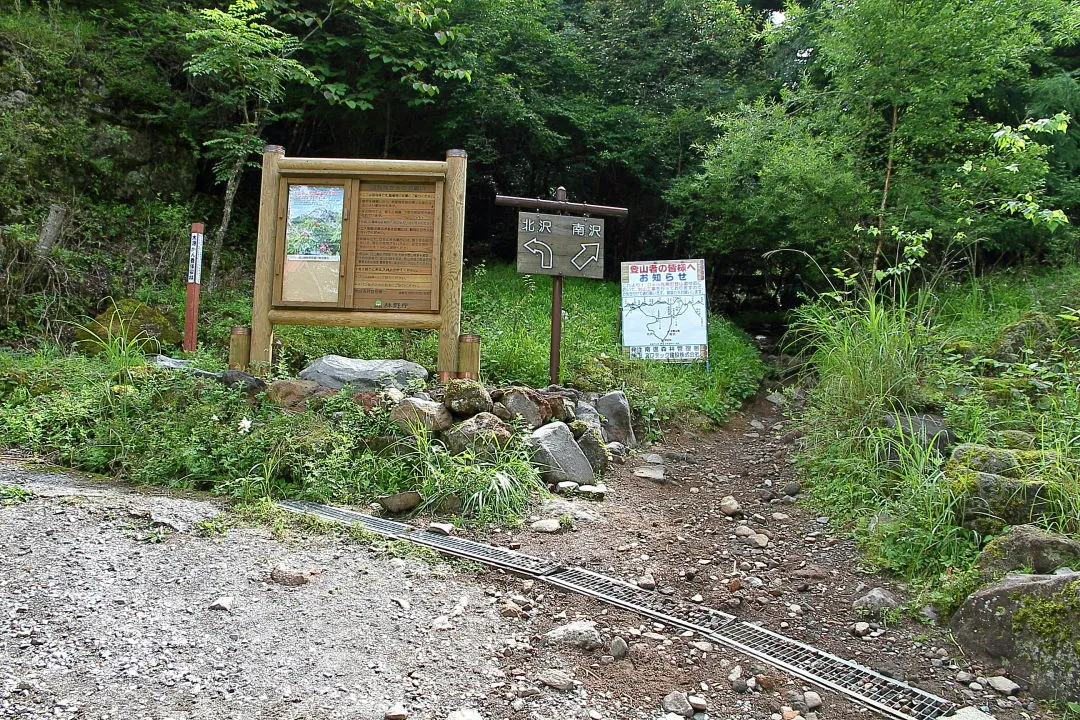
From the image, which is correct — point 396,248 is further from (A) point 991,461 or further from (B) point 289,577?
(A) point 991,461

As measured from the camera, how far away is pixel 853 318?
212 inches

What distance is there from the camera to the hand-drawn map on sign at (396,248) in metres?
5.62

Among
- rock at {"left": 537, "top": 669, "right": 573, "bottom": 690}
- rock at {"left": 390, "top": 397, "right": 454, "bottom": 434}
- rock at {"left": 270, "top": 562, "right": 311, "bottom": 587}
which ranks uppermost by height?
rock at {"left": 390, "top": 397, "right": 454, "bottom": 434}

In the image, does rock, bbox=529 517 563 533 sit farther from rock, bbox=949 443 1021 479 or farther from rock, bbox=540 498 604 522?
rock, bbox=949 443 1021 479

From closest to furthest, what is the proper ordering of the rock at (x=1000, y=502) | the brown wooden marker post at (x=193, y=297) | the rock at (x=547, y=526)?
the rock at (x=1000, y=502), the rock at (x=547, y=526), the brown wooden marker post at (x=193, y=297)

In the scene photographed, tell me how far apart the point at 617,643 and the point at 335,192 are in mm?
4261

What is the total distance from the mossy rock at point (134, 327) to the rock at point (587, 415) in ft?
14.5

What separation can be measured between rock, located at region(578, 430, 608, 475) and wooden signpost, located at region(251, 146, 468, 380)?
3.83 ft

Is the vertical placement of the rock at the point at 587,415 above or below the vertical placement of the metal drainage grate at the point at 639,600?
above

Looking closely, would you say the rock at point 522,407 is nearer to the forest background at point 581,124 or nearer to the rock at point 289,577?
the rock at point 289,577

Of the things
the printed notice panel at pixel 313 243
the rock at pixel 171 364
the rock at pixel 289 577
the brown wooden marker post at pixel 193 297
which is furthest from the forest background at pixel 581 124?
the rock at pixel 289 577

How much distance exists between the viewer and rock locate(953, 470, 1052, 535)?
3.27 m

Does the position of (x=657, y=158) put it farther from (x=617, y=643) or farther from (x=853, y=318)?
(x=617, y=643)

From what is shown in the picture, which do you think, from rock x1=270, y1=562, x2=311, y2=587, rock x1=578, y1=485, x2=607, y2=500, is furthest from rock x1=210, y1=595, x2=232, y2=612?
rock x1=578, y1=485, x2=607, y2=500
